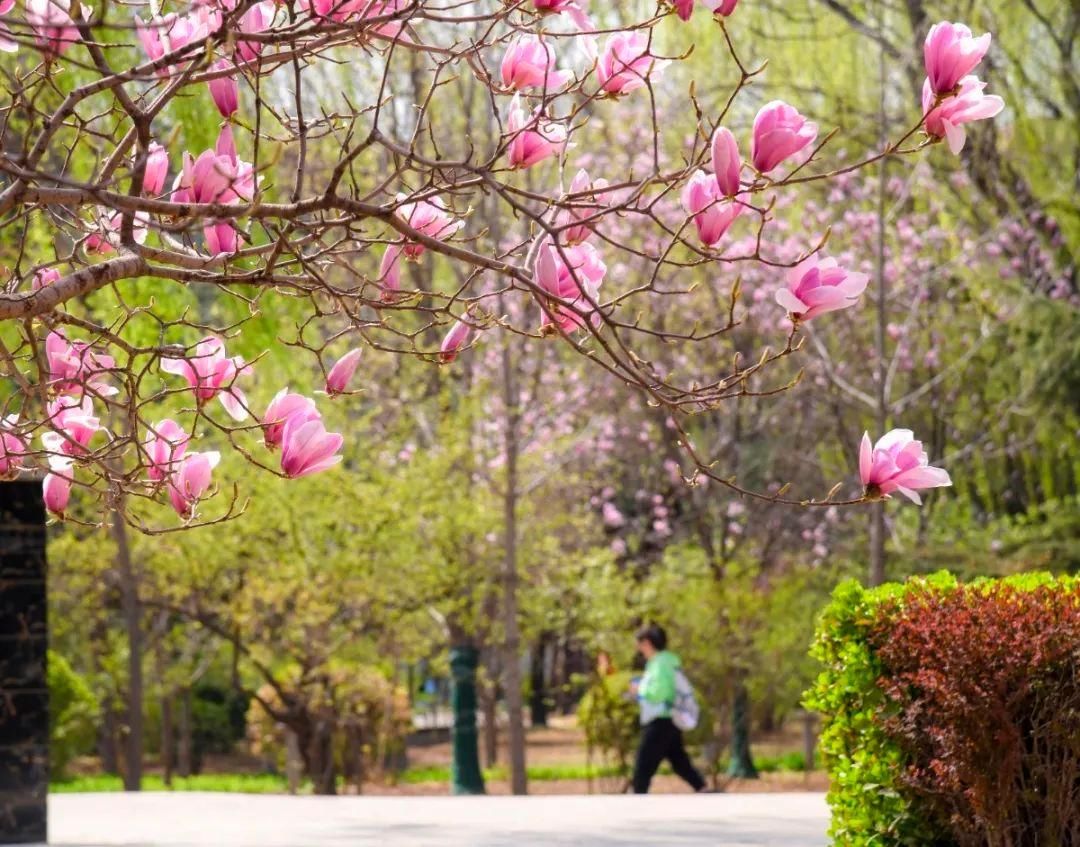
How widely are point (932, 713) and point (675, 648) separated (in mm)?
10429

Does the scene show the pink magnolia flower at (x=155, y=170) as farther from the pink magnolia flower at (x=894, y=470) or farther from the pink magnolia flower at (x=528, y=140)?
the pink magnolia flower at (x=894, y=470)

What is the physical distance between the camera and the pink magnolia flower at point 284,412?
3.33m

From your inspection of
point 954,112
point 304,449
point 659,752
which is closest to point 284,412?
point 304,449

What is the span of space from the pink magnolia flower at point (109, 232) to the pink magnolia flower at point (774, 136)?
1.23m

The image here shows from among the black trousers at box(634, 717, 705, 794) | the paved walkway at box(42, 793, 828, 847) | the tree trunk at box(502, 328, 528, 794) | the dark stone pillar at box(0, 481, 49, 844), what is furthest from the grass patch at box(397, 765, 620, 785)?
the dark stone pillar at box(0, 481, 49, 844)

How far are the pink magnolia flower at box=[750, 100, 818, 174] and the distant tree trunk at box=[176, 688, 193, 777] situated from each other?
20.6 metres

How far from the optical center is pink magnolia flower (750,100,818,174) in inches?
114

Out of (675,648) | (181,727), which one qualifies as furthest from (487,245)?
(181,727)

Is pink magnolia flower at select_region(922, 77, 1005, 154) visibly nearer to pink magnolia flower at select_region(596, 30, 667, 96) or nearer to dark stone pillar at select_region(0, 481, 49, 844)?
pink magnolia flower at select_region(596, 30, 667, 96)

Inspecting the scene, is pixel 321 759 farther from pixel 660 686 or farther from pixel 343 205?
pixel 343 205

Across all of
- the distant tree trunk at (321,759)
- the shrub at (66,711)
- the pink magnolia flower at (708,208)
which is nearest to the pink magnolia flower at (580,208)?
the pink magnolia flower at (708,208)

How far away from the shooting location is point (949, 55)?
9.62ft

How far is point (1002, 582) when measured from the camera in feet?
21.0

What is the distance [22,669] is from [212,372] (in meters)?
5.31
